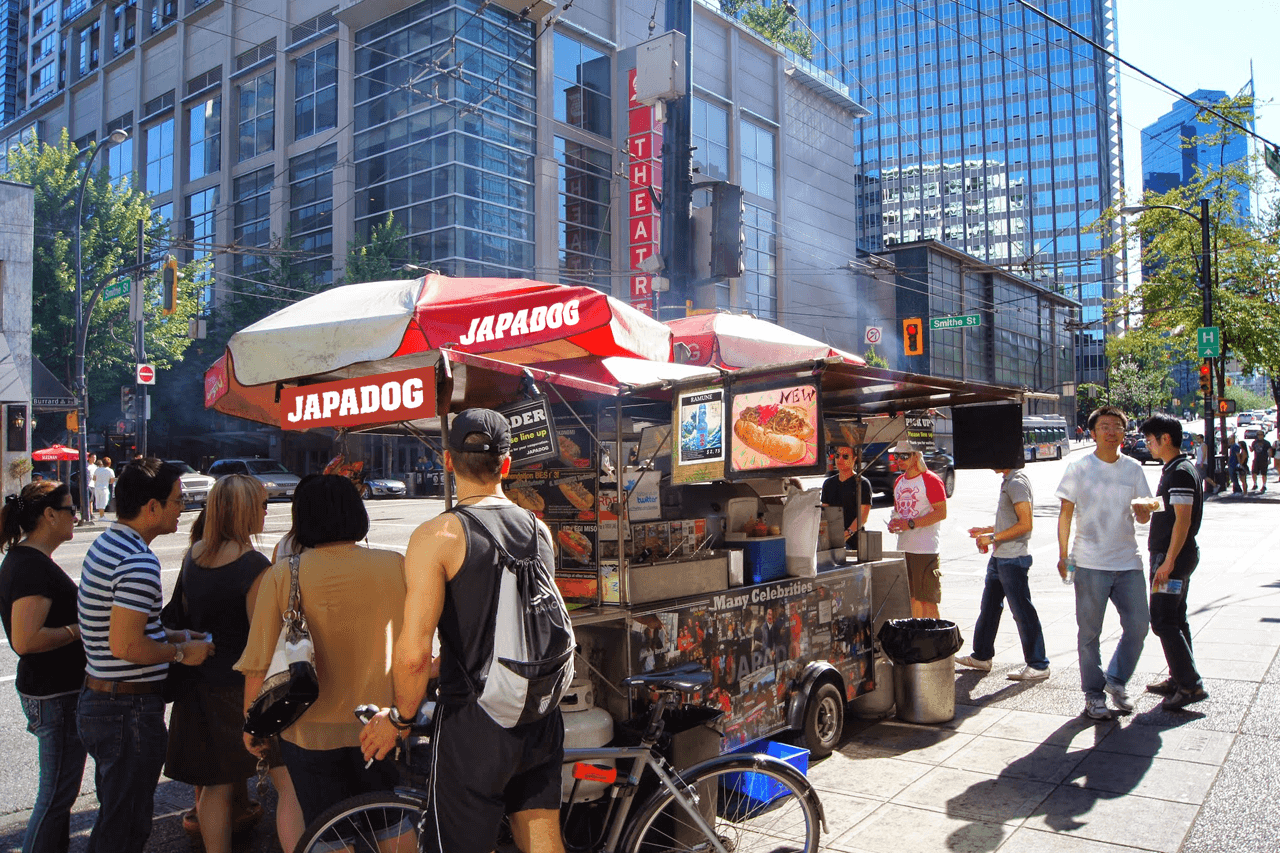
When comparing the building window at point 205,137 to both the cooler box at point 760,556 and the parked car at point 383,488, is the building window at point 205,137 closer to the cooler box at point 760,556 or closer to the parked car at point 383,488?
the parked car at point 383,488

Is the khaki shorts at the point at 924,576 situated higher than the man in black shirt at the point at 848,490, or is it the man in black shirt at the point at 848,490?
the man in black shirt at the point at 848,490

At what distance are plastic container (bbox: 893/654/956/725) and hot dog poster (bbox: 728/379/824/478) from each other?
7.96ft

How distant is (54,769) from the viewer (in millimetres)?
3621

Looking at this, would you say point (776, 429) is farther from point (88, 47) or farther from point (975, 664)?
point (88, 47)

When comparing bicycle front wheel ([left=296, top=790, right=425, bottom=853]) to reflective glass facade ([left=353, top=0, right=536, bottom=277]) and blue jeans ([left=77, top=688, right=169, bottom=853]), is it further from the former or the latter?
reflective glass facade ([left=353, top=0, right=536, bottom=277])

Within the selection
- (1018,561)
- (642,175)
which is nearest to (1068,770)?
(1018,561)

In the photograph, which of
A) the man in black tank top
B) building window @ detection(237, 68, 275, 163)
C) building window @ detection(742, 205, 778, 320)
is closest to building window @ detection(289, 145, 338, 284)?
building window @ detection(237, 68, 275, 163)

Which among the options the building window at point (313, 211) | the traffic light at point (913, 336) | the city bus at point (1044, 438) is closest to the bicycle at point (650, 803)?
the traffic light at point (913, 336)

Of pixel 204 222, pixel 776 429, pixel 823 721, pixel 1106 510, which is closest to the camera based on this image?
pixel 776 429

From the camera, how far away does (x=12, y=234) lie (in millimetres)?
22750

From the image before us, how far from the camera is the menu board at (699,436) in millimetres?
4477

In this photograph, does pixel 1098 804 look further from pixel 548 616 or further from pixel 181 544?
pixel 181 544

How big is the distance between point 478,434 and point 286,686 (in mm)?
1100

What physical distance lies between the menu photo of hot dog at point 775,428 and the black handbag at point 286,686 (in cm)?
214
